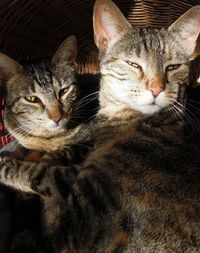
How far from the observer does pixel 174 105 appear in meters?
1.88

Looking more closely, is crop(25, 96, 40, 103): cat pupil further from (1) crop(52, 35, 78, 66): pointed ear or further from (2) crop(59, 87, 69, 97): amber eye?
(1) crop(52, 35, 78, 66): pointed ear

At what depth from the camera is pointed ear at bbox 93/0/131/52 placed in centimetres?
191

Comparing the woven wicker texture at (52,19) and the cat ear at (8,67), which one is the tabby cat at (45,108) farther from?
the woven wicker texture at (52,19)

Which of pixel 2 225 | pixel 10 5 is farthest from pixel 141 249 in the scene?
pixel 10 5

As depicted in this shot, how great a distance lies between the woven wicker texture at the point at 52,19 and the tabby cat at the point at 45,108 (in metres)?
0.18

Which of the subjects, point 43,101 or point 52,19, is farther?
point 52,19

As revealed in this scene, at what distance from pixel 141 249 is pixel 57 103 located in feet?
3.12

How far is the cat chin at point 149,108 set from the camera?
1835 mm

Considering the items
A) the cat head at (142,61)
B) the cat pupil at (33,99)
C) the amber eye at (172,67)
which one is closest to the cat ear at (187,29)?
the cat head at (142,61)

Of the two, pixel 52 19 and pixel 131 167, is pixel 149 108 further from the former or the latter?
pixel 52 19

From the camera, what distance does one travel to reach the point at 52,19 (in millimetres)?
2348

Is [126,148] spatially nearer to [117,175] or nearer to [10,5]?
[117,175]

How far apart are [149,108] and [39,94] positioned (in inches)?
24.7

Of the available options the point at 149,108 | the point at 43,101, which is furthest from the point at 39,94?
the point at 149,108
